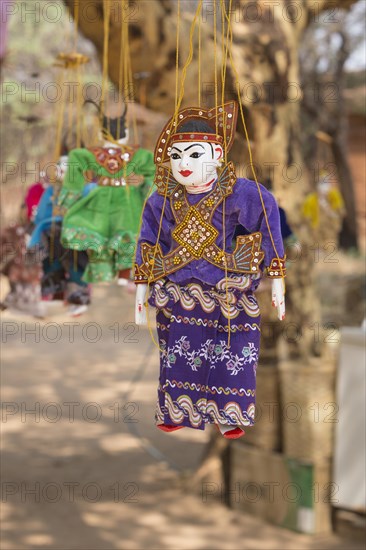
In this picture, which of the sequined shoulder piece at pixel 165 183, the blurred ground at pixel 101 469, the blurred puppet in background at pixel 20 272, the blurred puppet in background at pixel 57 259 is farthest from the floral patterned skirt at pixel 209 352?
the blurred puppet in background at pixel 20 272

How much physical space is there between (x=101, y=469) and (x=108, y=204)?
344 cm

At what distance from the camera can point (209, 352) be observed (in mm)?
2100

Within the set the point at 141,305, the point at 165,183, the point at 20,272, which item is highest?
the point at 165,183

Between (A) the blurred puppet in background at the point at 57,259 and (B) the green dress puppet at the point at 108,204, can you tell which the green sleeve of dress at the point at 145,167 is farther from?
(A) the blurred puppet in background at the point at 57,259

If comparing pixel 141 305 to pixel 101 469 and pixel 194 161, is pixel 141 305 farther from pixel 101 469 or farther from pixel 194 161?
pixel 101 469

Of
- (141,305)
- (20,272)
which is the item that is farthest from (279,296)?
(20,272)

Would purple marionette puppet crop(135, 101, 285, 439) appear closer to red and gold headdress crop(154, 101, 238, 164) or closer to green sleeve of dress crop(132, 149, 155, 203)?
red and gold headdress crop(154, 101, 238, 164)

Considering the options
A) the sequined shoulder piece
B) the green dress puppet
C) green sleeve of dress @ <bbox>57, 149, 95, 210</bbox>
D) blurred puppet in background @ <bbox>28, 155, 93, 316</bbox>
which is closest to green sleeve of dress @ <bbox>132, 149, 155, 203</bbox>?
the green dress puppet

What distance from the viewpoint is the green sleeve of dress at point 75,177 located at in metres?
2.95

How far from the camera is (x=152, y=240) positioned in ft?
7.02

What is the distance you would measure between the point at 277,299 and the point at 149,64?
230 cm

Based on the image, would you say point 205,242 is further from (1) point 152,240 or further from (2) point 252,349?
(2) point 252,349

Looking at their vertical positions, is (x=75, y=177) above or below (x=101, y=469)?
above

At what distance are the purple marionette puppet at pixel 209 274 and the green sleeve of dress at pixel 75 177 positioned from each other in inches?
34.9
